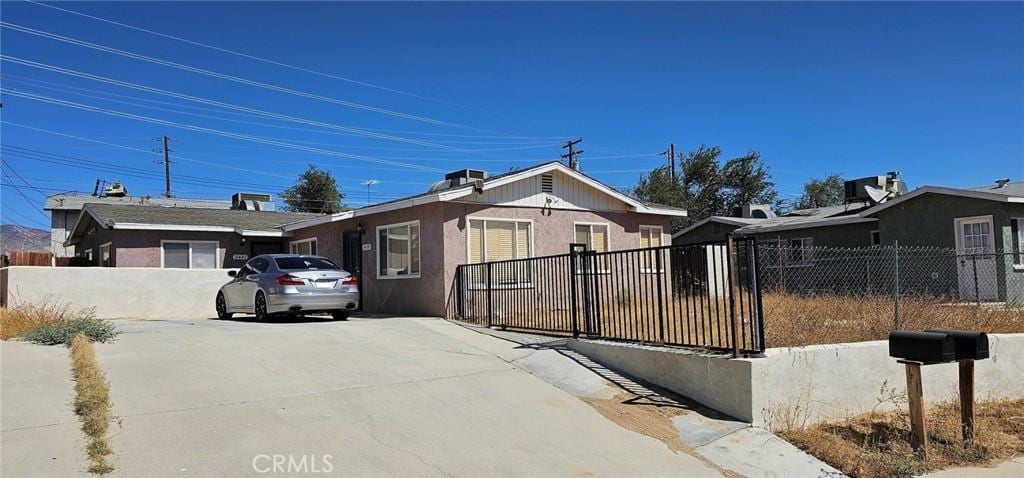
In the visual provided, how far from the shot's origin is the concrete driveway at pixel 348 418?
5449 mm

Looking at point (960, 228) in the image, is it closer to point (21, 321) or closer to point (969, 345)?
point (969, 345)

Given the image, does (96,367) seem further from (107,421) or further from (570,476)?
(570,476)

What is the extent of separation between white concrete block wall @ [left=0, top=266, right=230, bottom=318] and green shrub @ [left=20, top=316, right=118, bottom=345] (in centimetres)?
607

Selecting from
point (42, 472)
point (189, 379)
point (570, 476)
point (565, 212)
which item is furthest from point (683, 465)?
point (565, 212)

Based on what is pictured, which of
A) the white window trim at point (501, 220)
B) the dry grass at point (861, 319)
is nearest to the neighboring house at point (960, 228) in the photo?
the dry grass at point (861, 319)

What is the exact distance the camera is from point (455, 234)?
15.1m

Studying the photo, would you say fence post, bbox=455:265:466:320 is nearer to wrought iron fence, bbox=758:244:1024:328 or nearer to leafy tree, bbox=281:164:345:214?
wrought iron fence, bbox=758:244:1024:328

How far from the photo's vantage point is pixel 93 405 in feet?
21.1

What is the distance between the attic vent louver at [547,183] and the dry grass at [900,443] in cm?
995

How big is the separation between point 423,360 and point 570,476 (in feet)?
14.0

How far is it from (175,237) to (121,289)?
4.01m

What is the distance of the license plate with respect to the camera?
13.8 metres

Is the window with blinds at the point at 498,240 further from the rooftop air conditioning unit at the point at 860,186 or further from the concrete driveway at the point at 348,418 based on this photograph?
the rooftop air conditioning unit at the point at 860,186

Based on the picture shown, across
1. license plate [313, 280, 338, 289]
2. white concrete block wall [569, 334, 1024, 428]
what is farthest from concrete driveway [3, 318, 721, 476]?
license plate [313, 280, 338, 289]
